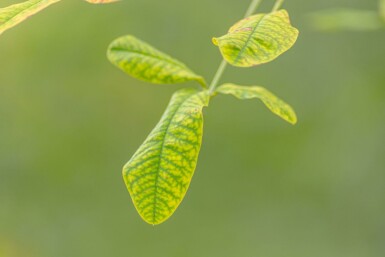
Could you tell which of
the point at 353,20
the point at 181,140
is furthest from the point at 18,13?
the point at 353,20

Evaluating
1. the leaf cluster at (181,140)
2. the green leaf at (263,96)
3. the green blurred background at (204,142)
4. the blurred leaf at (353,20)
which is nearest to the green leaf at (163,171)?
the leaf cluster at (181,140)

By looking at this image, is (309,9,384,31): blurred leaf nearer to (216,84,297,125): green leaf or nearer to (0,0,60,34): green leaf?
(216,84,297,125): green leaf

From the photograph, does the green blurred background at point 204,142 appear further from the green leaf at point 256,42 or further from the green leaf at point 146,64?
the green leaf at point 256,42

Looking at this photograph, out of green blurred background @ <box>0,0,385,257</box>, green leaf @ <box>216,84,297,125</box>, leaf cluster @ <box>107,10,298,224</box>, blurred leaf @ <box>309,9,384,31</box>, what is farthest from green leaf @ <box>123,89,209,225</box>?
green blurred background @ <box>0,0,385,257</box>

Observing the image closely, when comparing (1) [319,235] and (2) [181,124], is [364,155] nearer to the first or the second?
(1) [319,235]

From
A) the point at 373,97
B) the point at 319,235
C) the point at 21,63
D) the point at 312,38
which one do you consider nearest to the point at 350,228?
the point at 319,235

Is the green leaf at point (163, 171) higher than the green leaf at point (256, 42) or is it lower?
lower
